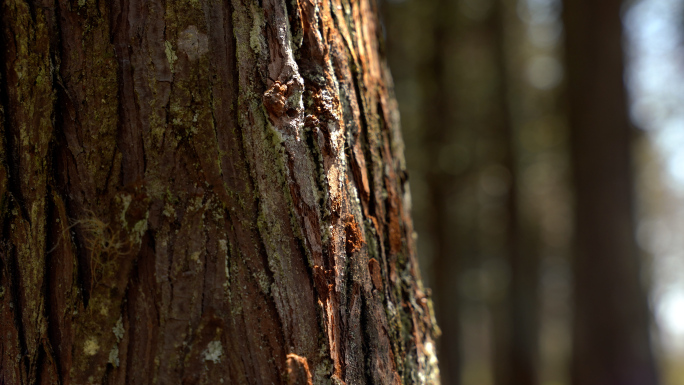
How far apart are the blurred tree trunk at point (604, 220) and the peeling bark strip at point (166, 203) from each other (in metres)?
5.65

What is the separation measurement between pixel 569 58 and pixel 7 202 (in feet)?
23.1

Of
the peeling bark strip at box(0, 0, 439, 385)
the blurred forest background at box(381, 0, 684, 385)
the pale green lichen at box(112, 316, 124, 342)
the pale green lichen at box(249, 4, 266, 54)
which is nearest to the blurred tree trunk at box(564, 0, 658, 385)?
the blurred forest background at box(381, 0, 684, 385)

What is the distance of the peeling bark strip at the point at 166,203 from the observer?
37.4 inches

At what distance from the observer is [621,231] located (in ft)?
18.7

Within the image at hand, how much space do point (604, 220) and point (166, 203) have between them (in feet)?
19.7

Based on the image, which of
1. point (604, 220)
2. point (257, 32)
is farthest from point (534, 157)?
point (257, 32)

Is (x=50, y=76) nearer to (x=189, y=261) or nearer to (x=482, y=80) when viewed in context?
(x=189, y=261)

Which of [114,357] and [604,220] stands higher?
[604,220]

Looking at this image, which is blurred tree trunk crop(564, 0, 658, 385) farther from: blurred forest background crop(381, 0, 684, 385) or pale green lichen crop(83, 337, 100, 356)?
pale green lichen crop(83, 337, 100, 356)

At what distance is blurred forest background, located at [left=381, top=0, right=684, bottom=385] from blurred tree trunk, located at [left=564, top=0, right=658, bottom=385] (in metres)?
0.01

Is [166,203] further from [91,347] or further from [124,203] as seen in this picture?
[91,347]

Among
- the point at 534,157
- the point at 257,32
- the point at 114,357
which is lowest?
the point at 114,357

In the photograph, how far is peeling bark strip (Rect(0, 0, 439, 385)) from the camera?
3.11 feet

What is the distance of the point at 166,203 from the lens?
961mm
